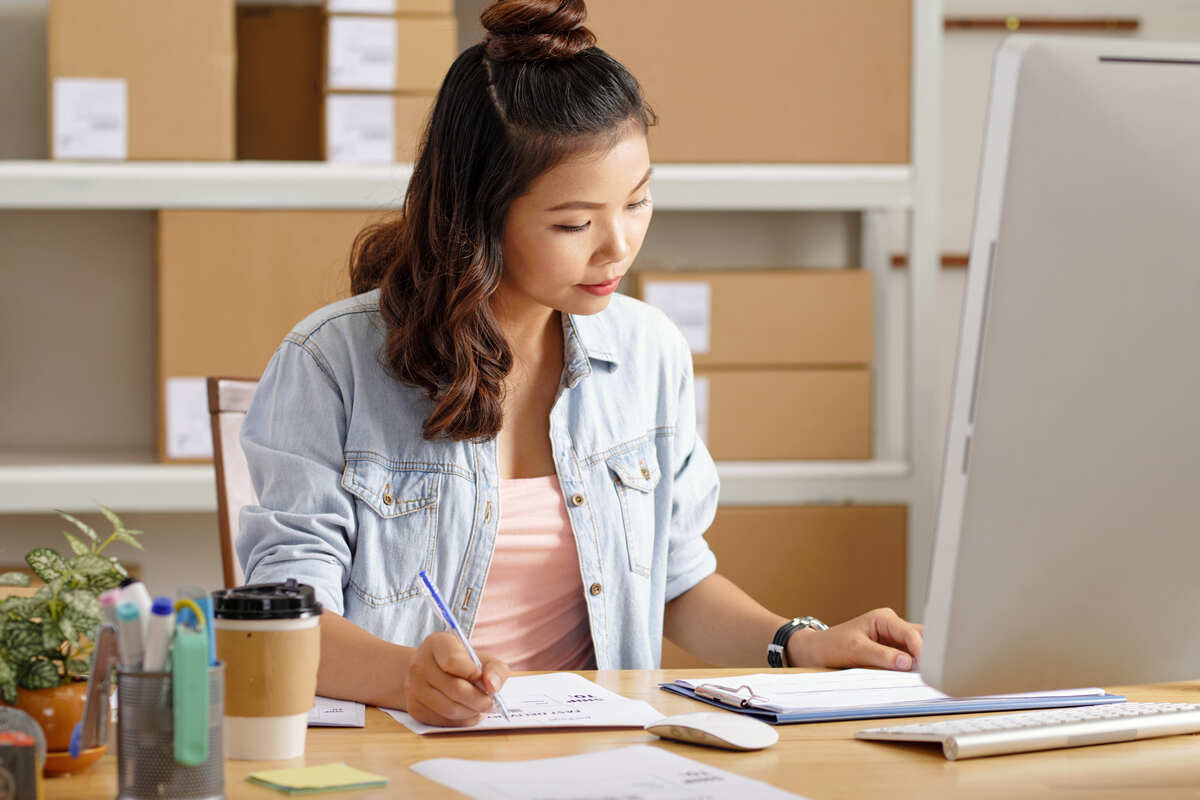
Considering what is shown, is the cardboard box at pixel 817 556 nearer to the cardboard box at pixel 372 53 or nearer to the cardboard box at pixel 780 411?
the cardboard box at pixel 780 411

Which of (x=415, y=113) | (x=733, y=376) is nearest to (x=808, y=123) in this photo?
(x=733, y=376)

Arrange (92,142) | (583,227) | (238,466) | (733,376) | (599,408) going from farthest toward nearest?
(733,376) < (92,142) < (238,466) < (599,408) < (583,227)

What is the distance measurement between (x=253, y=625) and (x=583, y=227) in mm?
572

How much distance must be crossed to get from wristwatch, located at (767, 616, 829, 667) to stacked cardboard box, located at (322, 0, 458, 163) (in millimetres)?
1158

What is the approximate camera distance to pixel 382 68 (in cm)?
207

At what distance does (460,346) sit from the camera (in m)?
1.28

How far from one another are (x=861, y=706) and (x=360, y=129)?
1430 millimetres

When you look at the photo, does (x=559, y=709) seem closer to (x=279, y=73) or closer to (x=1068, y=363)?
(x=1068, y=363)

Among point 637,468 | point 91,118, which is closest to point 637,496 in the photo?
point 637,468

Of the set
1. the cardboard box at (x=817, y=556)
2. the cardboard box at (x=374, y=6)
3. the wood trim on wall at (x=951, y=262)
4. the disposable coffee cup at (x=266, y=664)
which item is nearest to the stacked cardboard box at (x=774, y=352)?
the cardboard box at (x=817, y=556)

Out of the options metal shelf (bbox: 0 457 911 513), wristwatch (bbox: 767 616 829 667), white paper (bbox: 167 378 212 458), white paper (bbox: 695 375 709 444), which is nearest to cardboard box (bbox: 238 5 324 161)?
white paper (bbox: 167 378 212 458)

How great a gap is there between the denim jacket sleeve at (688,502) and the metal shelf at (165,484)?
2.22ft

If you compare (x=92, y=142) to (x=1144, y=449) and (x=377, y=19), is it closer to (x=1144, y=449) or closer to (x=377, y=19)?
(x=377, y=19)

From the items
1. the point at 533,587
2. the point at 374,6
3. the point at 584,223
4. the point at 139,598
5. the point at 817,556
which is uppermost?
the point at 374,6
